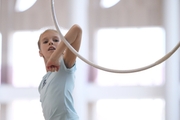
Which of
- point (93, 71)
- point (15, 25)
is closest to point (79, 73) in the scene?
point (93, 71)

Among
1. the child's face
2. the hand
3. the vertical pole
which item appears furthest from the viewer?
the vertical pole

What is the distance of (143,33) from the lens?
5.55 ft

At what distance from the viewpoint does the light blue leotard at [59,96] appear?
955 mm

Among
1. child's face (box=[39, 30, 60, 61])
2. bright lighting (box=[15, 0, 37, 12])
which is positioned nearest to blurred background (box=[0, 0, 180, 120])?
bright lighting (box=[15, 0, 37, 12])

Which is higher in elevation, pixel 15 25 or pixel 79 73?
pixel 15 25

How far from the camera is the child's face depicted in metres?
1.05

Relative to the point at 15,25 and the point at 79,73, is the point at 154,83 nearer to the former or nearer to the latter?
the point at 79,73

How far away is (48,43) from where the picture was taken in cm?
106

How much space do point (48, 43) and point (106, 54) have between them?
682 millimetres

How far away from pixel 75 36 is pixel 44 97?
0.22m

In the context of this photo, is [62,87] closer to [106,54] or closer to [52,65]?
[52,65]

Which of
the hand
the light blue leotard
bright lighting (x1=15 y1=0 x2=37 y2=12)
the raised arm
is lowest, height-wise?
the light blue leotard

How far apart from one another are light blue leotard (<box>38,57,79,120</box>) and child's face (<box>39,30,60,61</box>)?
0.26 ft

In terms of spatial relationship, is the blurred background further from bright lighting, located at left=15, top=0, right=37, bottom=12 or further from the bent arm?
the bent arm
